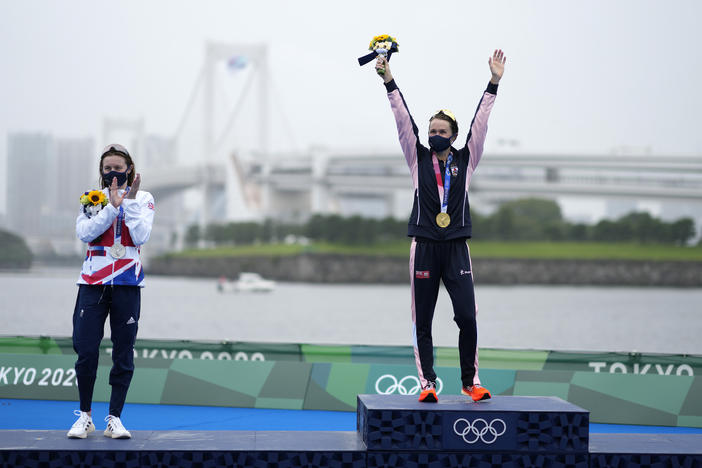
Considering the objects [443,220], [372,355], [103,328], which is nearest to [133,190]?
[103,328]

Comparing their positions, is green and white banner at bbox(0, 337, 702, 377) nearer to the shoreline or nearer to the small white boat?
the small white boat

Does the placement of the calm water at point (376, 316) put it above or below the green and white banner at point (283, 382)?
below

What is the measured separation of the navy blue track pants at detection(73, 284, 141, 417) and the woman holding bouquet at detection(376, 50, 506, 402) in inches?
48.5

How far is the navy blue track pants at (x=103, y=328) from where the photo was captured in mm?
3125

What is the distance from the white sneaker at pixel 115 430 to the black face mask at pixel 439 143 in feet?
5.78

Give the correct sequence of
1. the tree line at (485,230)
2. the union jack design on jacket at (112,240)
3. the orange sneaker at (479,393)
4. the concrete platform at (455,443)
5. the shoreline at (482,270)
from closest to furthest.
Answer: the concrete platform at (455,443) < the union jack design on jacket at (112,240) < the orange sneaker at (479,393) < the shoreline at (482,270) < the tree line at (485,230)

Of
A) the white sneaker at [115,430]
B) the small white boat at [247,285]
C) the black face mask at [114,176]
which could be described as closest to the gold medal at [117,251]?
the black face mask at [114,176]

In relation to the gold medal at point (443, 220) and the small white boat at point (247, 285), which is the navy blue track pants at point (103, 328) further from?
the small white boat at point (247, 285)

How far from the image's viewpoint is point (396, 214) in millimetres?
53781

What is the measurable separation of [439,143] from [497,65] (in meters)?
0.48

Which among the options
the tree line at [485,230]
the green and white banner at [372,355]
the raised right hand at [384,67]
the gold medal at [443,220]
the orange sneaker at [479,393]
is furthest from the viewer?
the tree line at [485,230]

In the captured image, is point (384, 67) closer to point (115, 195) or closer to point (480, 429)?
point (115, 195)

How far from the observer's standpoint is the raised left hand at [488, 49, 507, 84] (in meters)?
3.47

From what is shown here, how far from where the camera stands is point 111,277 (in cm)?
311
